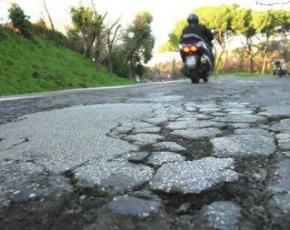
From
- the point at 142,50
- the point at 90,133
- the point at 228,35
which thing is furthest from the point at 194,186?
the point at 228,35

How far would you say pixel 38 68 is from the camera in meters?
21.3

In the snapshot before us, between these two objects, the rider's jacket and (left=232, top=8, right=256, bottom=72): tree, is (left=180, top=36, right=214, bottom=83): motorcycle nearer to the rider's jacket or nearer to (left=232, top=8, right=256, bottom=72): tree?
the rider's jacket

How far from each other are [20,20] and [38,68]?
506cm

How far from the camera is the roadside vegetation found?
1955cm

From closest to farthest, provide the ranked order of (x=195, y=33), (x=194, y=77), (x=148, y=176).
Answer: (x=148, y=176)
(x=195, y=33)
(x=194, y=77)

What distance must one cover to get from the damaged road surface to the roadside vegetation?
13081mm

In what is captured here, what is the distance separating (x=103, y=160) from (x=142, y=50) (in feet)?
130

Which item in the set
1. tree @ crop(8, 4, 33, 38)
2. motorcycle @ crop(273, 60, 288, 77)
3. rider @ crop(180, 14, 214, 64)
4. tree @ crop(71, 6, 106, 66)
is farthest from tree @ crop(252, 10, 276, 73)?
rider @ crop(180, 14, 214, 64)

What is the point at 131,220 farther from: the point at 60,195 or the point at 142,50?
the point at 142,50

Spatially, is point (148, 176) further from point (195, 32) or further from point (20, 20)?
point (20, 20)

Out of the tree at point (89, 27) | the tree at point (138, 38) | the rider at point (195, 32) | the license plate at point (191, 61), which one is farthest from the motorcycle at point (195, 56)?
the tree at point (138, 38)

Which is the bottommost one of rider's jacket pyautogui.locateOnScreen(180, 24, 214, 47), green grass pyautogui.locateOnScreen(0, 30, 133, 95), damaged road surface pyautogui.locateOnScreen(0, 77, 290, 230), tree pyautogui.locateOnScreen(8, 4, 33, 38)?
green grass pyautogui.locateOnScreen(0, 30, 133, 95)

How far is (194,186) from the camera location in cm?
187

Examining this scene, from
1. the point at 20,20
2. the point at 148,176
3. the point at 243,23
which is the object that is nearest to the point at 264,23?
the point at 243,23
